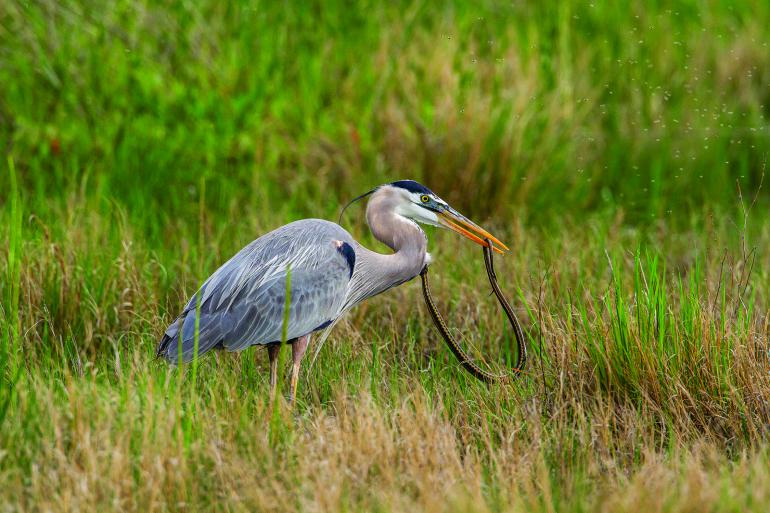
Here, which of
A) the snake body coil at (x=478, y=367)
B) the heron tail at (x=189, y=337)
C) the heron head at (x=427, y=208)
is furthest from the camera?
the heron head at (x=427, y=208)

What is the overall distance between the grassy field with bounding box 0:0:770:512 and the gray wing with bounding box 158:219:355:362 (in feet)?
0.59

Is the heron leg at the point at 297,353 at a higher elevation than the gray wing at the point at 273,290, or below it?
below

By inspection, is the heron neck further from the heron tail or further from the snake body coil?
the heron tail

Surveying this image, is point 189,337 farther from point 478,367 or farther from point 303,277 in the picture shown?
point 478,367

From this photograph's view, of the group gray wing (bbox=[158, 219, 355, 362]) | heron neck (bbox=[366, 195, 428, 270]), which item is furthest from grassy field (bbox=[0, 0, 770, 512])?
heron neck (bbox=[366, 195, 428, 270])

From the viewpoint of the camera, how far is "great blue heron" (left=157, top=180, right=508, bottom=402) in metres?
4.24

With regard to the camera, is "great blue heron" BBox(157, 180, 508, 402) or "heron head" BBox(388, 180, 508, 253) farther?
"heron head" BBox(388, 180, 508, 253)

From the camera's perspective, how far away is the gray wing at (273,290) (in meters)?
4.25

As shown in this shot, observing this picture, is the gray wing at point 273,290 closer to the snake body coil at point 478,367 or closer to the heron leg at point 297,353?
the heron leg at point 297,353

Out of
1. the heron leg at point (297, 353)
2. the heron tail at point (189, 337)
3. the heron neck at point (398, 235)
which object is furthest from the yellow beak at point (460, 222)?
the heron tail at point (189, 337)

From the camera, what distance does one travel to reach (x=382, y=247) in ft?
18.2

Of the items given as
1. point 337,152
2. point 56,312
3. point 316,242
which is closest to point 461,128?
point 337,152

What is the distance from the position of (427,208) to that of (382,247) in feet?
3.36

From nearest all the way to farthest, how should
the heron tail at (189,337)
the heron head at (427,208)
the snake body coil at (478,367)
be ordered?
1. the heron tail at (189,337)
2. the snake body coil at (478,367)
3. the heron head at (427,208)
